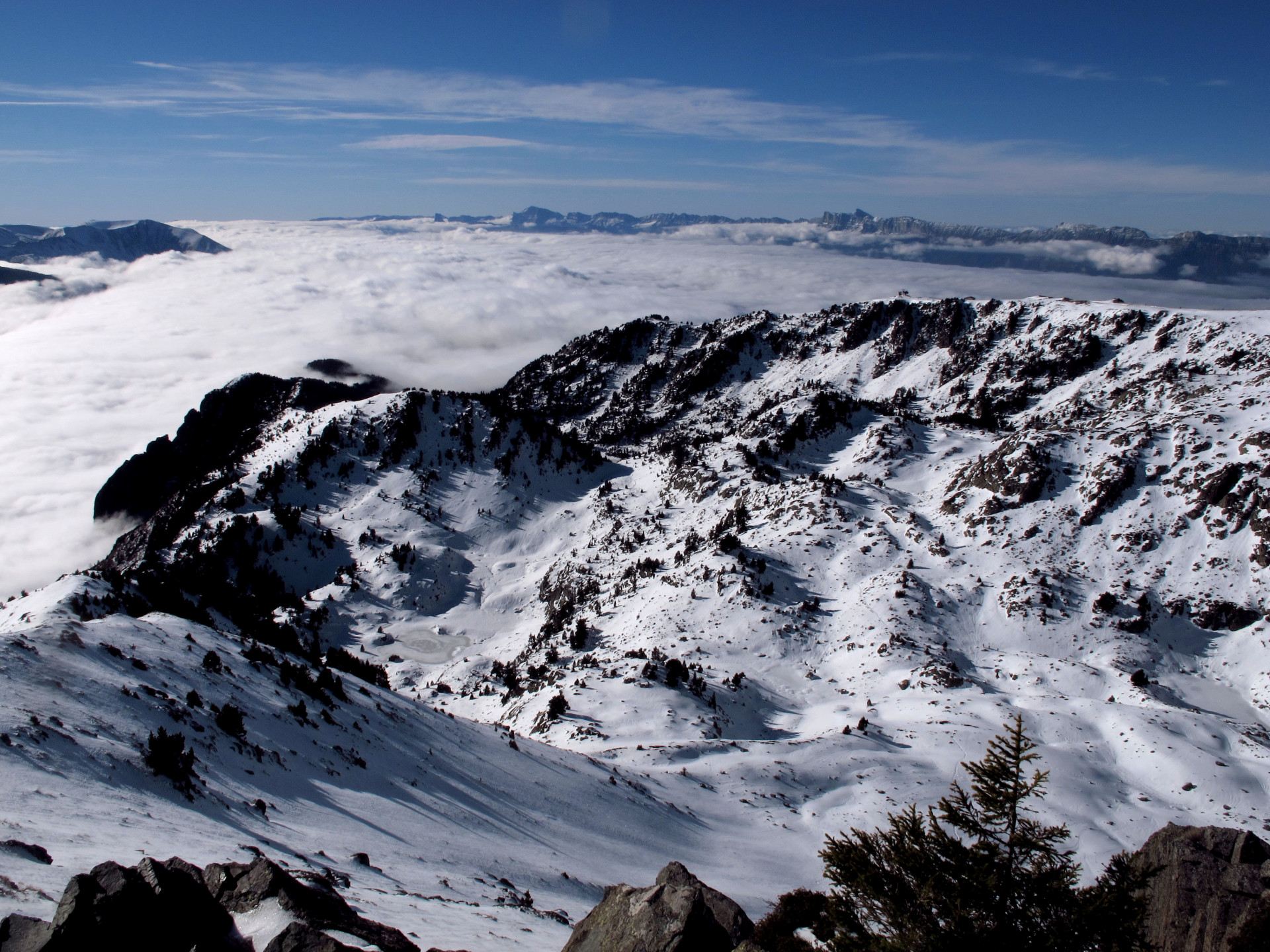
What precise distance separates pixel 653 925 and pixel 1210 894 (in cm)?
1736

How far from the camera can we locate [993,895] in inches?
435

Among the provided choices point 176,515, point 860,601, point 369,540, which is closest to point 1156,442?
point 860,601

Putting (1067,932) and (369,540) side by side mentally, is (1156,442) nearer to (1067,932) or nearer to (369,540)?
(1067,932)

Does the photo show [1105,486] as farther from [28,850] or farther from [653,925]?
[28,850]

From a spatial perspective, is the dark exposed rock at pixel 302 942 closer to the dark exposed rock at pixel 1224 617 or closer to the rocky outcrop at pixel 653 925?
the rocky outcrop at pixel 653 925

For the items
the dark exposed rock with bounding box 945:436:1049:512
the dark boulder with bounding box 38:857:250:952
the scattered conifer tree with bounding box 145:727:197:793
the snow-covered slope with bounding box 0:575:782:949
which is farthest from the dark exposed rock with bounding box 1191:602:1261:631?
the dark boulder with bounding box 38:857:250:952

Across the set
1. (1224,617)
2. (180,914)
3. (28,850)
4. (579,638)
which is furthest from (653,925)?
(1224,617)

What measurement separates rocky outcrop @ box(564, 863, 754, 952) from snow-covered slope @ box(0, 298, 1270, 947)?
12.2m

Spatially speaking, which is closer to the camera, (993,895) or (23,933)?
(23,933)

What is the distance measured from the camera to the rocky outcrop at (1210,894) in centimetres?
1766

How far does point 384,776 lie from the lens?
2820cm

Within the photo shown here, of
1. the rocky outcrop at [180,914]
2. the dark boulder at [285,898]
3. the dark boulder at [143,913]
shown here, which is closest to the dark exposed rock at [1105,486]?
the dark boulder at [285,898]

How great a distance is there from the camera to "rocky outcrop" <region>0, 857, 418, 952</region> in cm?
934

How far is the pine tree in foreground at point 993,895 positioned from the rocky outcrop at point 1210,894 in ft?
30.9
